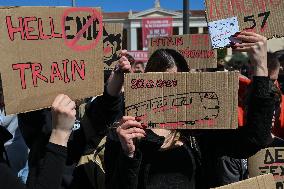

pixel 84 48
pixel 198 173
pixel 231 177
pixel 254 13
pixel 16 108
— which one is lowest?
pixel 231 177

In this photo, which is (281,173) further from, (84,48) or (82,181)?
(84,48)

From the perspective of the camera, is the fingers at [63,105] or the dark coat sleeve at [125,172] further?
the dark coat sleeve at [125,172]

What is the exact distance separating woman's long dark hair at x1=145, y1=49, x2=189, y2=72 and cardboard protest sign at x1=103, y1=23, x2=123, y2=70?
4.55 feet

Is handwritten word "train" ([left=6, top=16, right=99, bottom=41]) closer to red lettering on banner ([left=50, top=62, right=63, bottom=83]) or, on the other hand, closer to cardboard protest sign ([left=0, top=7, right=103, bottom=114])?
cardboard protest sign ([left=0, top=7, right=103, bottom=114])

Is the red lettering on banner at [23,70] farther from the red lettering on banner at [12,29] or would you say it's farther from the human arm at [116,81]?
the human arm at [116,81]

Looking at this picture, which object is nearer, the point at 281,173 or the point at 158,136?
the point at 158,136

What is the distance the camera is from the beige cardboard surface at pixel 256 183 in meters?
2.10

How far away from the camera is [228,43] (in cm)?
248

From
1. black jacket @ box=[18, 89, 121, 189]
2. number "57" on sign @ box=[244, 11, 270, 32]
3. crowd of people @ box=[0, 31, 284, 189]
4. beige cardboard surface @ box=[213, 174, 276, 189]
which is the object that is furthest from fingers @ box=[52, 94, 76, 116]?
number "57" on sign @ box=[244, 11, 270, 32]

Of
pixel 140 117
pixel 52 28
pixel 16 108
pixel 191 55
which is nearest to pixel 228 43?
pixel 140 117

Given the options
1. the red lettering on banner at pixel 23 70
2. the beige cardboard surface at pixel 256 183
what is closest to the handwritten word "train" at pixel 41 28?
the red lettering on banner at pixel 23 70

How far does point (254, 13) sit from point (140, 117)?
0.84 metres

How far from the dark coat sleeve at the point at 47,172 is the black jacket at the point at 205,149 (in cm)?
38

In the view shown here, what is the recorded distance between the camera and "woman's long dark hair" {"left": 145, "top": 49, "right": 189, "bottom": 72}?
2.56 meters
